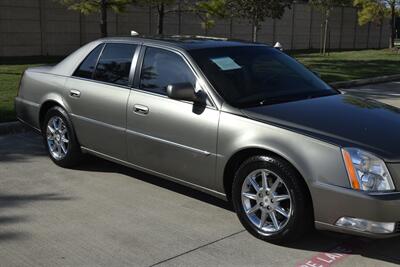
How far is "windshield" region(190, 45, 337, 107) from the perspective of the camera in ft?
15.4

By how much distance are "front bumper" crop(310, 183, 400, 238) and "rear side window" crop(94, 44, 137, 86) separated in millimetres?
2368

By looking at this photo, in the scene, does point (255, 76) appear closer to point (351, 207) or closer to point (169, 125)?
point (169, 125)

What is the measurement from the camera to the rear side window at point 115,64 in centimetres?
545

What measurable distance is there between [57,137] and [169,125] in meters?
1.93

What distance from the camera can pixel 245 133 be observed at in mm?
4293

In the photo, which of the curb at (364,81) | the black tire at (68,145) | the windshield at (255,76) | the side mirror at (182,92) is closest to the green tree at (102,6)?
the curb at (364,81)

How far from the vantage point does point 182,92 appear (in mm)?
4598

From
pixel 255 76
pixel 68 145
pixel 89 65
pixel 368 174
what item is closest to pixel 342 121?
pixel 368 174

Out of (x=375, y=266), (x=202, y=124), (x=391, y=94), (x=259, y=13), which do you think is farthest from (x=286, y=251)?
(x=259, y=13)

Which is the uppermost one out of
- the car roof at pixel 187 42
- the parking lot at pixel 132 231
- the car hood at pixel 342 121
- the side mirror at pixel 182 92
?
the car roof at pixel 187 42

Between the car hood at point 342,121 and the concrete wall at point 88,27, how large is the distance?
1496 centimetres

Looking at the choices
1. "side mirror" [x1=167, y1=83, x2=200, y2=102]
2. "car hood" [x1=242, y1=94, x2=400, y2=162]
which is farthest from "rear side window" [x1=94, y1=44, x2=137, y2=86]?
"car hood" [x1=242, y1=94, x2=400, y2=162]

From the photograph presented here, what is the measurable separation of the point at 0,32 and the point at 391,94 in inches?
513

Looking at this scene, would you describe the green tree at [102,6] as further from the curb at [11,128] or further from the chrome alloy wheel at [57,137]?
the chrome alloy wheel at [57,137]
